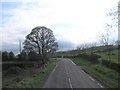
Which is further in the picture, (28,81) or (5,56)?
(5,56)

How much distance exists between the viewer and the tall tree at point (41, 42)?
10431 cm

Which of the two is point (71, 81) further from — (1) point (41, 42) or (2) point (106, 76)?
(1) point (41, 42)

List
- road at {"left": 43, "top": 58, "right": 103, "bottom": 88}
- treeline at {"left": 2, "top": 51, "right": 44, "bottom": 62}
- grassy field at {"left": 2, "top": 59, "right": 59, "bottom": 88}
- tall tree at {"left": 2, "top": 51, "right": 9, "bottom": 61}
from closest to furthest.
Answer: road at {"left": 43, "top": 58, "right": 103, "bottom": 88} < grassy field at {"left": 2, "top": 59, "right": 59, "bottom": 88} < treeline at {"left": 2, "top": 51, "right": 44, "bottom": 62} < tall tree at {"left": 2, "top": 51, "right": 9, "bottom": 61}

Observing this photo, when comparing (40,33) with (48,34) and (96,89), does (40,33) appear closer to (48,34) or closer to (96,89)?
(48,34)

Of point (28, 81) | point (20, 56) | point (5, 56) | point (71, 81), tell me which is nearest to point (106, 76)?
point (71, 81)

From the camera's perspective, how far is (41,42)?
106 metres

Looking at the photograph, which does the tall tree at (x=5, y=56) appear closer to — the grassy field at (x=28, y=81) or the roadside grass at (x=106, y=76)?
the grassy field at (x=28, y=81)

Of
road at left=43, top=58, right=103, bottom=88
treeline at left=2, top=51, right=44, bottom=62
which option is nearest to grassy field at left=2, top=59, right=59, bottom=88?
road at left=43, top=58, right=103, bottom=88

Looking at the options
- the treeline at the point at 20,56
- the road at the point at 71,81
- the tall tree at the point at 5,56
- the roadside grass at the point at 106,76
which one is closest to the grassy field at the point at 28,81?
the road at the point at 71,81

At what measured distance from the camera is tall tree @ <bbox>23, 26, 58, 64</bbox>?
104 metres

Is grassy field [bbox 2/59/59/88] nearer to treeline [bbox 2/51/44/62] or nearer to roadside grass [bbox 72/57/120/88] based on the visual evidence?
roadside grass [bbox 72/57/120/88]

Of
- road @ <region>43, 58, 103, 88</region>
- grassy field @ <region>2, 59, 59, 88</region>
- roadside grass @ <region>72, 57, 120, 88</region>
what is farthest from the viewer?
roadside grass @ <region>72, 57, 120, 88</region>

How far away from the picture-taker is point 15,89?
87.9 feet

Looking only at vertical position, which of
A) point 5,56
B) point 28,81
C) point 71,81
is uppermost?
point 5,56
